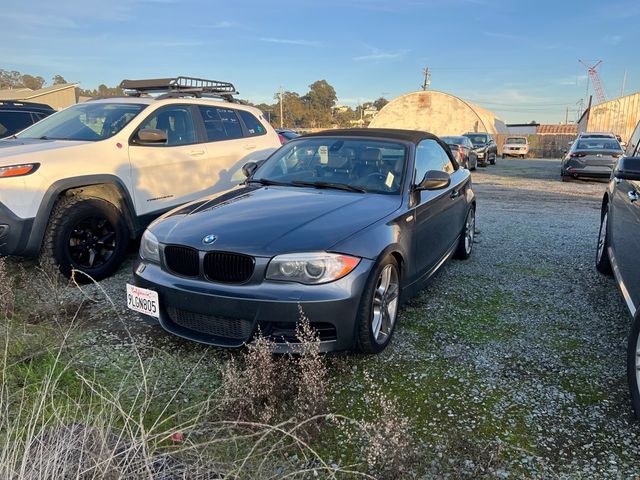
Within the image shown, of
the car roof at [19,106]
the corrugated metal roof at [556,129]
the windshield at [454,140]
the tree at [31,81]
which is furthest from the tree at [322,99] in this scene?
the car roof at [19,106]

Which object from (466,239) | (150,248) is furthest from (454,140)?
(150,248)

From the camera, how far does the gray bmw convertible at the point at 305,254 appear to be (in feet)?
9.29

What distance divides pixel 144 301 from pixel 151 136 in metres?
2.53

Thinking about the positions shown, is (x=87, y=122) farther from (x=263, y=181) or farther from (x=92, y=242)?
(x=263, y=181)

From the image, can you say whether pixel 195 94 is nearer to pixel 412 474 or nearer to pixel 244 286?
pixel 244 286

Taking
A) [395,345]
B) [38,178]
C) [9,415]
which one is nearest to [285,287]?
[395,345]

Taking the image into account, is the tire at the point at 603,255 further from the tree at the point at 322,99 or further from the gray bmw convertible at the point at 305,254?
the tree at the point at 322,99

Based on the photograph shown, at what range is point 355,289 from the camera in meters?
2.89

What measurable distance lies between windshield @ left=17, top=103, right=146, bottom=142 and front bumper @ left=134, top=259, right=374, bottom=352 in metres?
2.91

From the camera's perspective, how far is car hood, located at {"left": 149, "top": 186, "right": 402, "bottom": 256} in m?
2.94

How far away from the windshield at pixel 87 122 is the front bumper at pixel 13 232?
1.28 meters

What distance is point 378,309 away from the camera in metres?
3.31

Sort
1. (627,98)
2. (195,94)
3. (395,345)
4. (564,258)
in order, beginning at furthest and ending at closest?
(627,98), (195,94), (564,258), (395,345)

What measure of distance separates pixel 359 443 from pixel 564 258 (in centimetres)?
454
